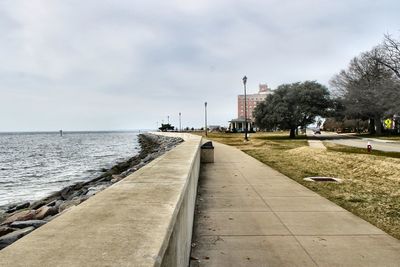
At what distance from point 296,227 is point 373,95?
5586 centimetres

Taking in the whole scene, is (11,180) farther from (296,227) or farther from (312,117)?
(312,117)

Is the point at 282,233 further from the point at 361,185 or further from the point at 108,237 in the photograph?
the point at 361,185

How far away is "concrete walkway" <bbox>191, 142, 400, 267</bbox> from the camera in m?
4.93

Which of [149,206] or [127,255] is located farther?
[149,206]

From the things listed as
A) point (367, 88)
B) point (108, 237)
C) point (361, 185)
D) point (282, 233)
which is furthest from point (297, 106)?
point (108, 237)

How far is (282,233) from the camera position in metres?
6.03

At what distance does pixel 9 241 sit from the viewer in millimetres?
4254

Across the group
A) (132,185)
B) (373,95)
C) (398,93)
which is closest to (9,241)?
(132,185)

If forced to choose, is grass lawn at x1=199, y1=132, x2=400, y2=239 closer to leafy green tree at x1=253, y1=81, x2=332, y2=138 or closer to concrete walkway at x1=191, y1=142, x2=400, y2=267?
concrete walkway at x1=191, y1=142, x2=400, y2=267

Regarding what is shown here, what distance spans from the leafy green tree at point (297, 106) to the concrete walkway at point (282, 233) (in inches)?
1833

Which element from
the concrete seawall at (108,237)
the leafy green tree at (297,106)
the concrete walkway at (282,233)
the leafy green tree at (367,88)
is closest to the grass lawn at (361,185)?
the concrete walkway at (282,233)

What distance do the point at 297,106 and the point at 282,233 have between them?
5157 cm

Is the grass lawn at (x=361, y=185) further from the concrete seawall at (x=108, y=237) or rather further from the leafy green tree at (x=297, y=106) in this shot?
the leafy green tree at (x=297, y=106)

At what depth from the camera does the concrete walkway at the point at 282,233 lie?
4.93 m
